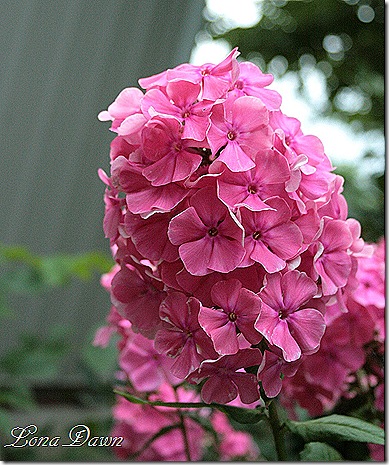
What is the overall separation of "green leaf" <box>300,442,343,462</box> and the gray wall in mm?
1305

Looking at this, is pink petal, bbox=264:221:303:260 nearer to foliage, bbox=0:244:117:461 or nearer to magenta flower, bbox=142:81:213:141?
magenta flower, bbox=142:81:213:141

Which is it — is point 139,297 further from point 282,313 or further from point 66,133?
point 66,133

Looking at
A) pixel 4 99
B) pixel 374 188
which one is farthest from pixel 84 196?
pixel 374 188

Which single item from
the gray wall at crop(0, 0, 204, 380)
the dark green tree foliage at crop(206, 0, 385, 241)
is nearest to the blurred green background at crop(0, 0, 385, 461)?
the gray wall at crop(0, 0, 204, 380)

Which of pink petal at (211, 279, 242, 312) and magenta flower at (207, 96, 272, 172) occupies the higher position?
magenta flower at (207, 96, 272, 172)

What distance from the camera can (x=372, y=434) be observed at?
342 millimetres

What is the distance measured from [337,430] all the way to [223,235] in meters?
0.14

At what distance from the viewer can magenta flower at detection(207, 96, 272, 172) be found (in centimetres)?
32

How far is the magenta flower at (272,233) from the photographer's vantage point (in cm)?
31

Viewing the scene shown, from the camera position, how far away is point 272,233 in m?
0.31

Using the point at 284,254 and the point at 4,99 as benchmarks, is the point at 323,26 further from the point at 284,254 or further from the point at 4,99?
the point at 284,254

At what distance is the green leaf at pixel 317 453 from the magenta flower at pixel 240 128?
20 centimetres

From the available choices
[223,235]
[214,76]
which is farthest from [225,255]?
[214,76]

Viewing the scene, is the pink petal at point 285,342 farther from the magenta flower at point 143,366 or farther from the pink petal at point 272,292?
the magenta flower at point 143,366
